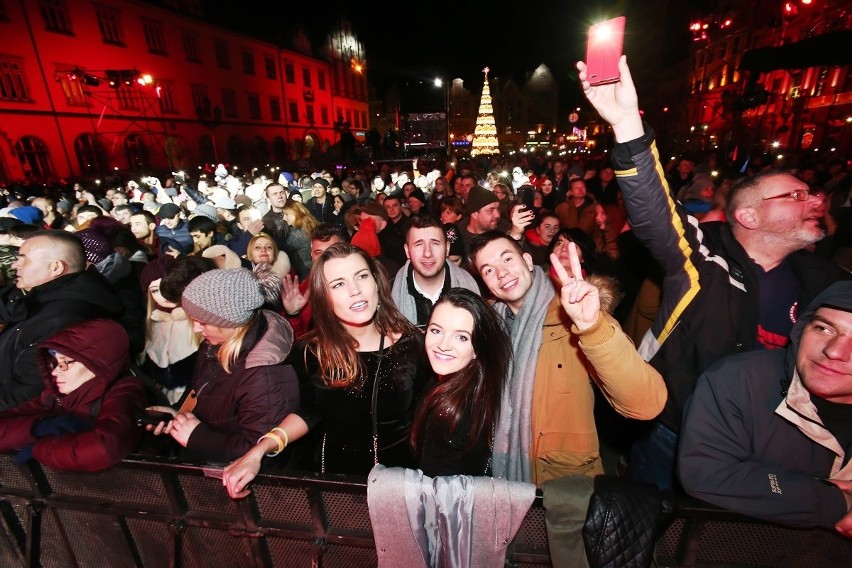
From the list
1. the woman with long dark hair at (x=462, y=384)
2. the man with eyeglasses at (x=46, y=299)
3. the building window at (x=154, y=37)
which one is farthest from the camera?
the building window at (x=154, y=37)

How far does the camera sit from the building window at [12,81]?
18.0 meters

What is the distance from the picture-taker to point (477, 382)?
1962 millimetres

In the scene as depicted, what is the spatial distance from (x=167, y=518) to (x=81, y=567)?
914mm

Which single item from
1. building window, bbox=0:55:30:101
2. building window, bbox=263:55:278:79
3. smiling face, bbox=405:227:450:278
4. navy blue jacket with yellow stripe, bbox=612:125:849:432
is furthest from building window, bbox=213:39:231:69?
navy blue jacket with yellow stripe, bbox=612:125:849:432

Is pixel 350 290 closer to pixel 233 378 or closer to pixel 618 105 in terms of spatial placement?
pixel 233 378

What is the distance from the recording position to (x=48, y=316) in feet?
9.09

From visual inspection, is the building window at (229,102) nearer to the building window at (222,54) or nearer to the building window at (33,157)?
the building window at (222,54)

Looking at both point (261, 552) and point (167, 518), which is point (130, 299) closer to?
point (167, 518)

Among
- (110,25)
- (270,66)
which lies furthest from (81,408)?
(270,66)

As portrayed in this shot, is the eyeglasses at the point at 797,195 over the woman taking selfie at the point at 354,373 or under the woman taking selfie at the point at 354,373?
over

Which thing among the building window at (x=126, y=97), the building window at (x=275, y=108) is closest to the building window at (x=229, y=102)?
the building window at (x=275, y=108)

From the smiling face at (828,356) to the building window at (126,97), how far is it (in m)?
31.2

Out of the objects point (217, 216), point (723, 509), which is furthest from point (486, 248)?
point (217, 216)

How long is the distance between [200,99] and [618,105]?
3492 centimetres
